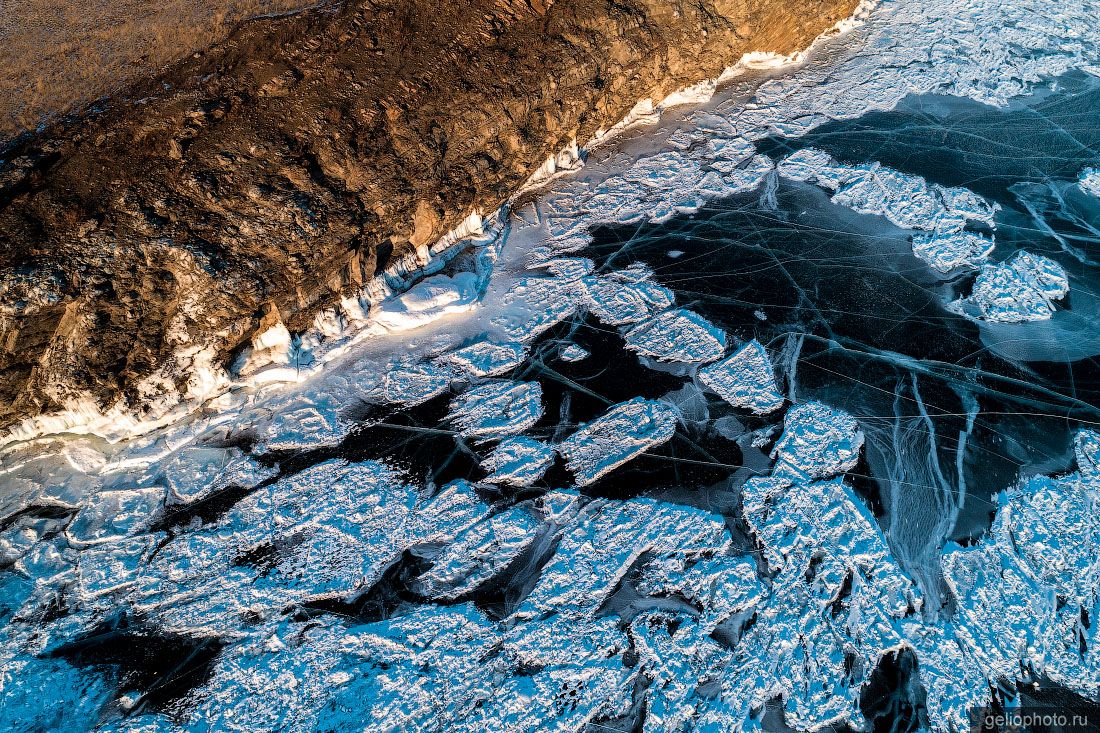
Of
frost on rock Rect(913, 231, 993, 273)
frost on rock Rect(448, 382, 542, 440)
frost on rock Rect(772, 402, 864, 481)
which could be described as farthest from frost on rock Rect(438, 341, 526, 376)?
frost on rock Rect(913, 231, 993, 273)

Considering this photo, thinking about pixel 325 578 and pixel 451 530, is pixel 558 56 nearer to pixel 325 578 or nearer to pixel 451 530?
pixel 451 530

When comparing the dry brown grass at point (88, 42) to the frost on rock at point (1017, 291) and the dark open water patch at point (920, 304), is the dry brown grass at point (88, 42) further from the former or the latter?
the frost on rock at point (1017, 291)

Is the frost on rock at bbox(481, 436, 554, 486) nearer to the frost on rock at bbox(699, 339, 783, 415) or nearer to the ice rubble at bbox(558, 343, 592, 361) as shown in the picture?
the ice rubble at bbox(558, 343, 592, 361)

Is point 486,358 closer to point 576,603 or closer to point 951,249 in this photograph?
point 576,603

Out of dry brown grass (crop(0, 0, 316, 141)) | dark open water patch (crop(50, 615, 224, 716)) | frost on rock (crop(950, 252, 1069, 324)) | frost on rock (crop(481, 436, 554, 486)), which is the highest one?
dry brown grass (crop(0, 0, 316, 141))

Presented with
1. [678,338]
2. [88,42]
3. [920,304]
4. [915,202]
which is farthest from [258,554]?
[915,202]

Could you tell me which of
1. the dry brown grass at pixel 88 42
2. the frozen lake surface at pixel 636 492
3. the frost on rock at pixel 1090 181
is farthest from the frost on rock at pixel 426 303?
the frost on rock at pixel 1090 181
